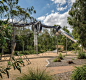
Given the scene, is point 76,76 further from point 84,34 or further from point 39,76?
point 84,34

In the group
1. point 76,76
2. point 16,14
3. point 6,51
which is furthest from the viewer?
point 6,51

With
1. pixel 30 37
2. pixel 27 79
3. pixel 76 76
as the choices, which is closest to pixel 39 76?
pixel 27 79

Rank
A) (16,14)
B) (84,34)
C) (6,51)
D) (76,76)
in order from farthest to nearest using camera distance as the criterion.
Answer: (6,51) → (16,14) → (84,34) → (76,76)

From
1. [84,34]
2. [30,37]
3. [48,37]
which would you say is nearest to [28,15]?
[84,34]

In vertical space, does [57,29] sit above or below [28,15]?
below

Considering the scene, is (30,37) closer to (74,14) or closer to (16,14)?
(16,14)

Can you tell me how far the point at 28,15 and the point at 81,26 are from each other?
24.8ft

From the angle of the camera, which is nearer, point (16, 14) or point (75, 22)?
point (75, 22)

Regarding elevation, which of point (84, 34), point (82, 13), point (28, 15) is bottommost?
point (84, 34)

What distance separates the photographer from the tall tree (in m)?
10.2

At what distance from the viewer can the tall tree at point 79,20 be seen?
402 inches

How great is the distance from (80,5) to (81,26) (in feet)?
8.18

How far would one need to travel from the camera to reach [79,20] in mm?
10711

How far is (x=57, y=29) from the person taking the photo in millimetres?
16703
